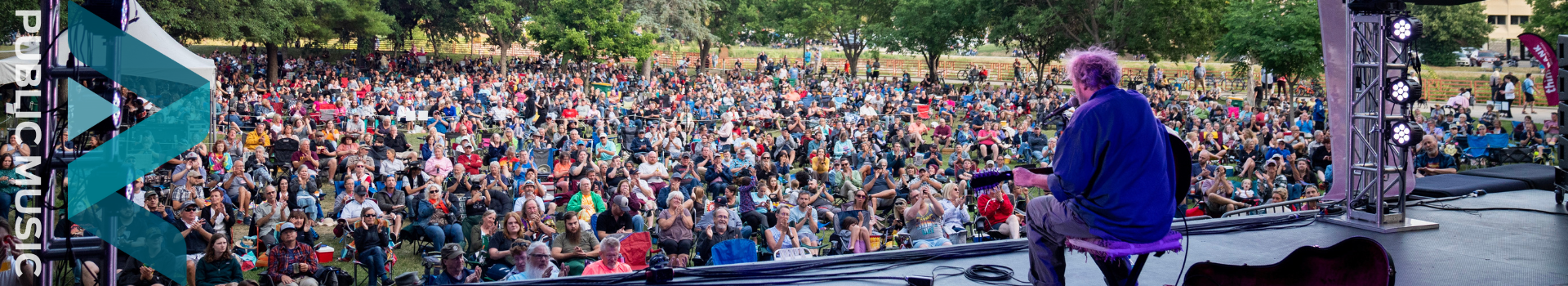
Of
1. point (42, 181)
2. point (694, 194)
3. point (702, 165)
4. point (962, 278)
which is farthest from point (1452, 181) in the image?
point (42, 181)

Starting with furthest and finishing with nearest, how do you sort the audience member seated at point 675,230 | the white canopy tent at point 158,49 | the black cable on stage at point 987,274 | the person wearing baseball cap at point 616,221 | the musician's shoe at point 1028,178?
the white canopy tent at point 158,49, the person wearing baseball cap at point 616,221, the audience member seated at point 675,230, the black cable on stage at point 987,274, the musician's shoe at point 1028,178

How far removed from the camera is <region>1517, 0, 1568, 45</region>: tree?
63.3 feet

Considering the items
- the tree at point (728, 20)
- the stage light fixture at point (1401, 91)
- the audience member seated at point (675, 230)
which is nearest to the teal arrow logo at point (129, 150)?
the audience member seated at point (675, 230)

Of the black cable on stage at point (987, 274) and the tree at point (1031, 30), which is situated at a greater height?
the tree at point (1031, 30)

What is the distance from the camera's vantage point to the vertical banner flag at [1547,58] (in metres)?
7.37

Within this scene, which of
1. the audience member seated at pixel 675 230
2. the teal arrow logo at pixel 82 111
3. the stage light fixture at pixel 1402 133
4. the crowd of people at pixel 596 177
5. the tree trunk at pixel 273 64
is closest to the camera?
the teal arrow logo at pixel 82 111

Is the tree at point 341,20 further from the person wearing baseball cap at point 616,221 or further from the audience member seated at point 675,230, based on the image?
the audience member seated at point 675,230

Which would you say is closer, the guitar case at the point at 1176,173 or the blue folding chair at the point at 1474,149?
the guitar case at the point at 1176,173

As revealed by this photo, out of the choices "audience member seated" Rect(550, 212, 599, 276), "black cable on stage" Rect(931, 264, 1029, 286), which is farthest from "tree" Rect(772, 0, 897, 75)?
"black cable on stage" Rect(931, 264, 1029, 286)

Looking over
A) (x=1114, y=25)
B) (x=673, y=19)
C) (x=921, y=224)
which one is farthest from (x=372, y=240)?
(x=673, y=19)

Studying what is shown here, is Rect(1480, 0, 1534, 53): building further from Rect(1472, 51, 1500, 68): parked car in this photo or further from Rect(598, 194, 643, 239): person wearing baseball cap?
Rect(598, 194, 643, 239): person wearing baseball cap

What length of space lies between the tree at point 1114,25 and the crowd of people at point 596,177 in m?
2.41

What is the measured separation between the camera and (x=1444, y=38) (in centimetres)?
3353

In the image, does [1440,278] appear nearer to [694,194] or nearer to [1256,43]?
[694,194]
